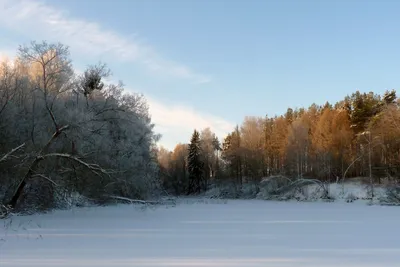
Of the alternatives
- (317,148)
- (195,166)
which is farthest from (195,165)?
(317,148)

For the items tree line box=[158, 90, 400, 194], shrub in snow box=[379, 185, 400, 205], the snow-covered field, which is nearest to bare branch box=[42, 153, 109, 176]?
the snow-covered field

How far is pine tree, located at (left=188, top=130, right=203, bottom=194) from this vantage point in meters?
53.0

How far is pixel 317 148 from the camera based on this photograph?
4338 centimetres

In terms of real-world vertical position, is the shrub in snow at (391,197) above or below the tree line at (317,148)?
below

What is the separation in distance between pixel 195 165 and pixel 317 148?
17.1m

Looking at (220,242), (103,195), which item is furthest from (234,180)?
(220,242)

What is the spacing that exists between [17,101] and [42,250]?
1171 centimetres

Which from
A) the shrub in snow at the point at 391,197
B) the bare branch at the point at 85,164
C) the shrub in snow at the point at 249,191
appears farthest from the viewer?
the shrub in snow at the point at 249,191

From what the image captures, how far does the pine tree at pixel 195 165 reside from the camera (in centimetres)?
5300

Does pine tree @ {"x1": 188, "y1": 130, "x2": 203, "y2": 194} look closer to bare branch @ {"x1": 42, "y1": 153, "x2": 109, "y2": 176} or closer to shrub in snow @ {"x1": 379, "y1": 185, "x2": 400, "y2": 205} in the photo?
shrub in snow @ {"x1": 379, "y1": 185, "x2": 400, "y2": 205}

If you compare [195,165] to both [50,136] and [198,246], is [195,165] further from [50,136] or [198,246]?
[198,246]

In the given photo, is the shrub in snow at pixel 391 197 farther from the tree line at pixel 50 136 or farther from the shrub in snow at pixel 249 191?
the tree line at pixel 50 136

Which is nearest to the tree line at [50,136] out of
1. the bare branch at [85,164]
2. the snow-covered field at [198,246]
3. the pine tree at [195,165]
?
the bare branch at [85,164]

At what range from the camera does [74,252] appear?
24.3ft
